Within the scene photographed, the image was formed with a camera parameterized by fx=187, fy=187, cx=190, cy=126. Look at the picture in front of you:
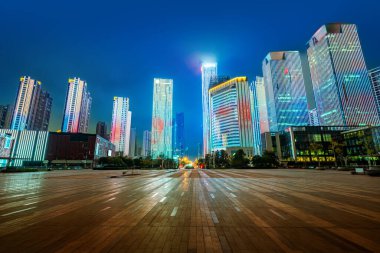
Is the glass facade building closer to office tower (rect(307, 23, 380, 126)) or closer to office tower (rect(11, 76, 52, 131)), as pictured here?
office tower (rect(11, 76, 52, 131))

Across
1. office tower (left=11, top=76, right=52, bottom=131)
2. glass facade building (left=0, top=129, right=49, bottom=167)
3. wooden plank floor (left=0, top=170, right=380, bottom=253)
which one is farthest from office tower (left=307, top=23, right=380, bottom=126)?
office tower (left=11, top=76, right=52, bottom=131)

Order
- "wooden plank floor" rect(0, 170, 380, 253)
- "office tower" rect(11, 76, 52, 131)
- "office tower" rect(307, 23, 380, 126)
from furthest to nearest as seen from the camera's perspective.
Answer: "office tower" rect(11, 76, 52, 131)
"office tower" rect(307, 23, 380, 126)
"wooden plank floor" rect(0, 170, 380, 253)

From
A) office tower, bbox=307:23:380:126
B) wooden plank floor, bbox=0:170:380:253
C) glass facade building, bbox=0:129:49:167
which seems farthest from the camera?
office tower, bbox=307:23:380:126

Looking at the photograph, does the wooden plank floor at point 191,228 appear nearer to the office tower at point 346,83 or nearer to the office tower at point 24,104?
the office tower at point 346,83

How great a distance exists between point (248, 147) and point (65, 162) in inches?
6637

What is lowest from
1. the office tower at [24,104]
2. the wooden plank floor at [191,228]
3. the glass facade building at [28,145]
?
the wooden plank floor at [191,228]

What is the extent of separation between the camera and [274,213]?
886 centimetres

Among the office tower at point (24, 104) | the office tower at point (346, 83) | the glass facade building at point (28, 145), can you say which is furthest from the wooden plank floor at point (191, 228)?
the office tower at point (24, 104)

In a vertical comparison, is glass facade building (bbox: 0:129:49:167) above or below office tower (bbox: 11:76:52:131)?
below

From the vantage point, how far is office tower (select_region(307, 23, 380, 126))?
171625 mm

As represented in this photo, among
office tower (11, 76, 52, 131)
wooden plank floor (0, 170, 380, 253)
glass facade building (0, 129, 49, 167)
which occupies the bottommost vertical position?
wooden plank floor (0, 170, 380, 253)

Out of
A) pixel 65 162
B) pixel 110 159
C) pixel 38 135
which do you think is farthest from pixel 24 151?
pixel 110 159

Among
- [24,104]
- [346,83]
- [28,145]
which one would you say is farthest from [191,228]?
[24,104]

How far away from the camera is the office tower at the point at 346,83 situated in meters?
172
